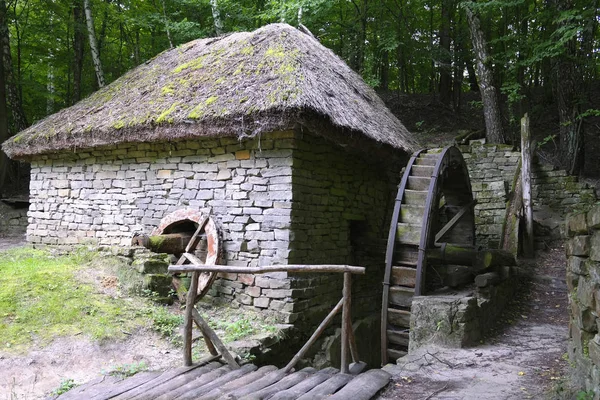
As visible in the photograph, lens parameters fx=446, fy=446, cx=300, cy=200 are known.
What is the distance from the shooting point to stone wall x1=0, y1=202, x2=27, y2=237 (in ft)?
36.7

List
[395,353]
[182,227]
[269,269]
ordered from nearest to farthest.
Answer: [269,269] < [395,353] < [182,227]

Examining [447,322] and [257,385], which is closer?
[257,385]

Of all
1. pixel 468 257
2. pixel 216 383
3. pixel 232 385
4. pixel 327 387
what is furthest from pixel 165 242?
pixel 468 257

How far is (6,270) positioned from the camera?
6.23 metres

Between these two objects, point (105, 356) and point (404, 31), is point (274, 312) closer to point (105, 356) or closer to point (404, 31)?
point (105, 356)

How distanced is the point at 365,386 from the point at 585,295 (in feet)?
5.33

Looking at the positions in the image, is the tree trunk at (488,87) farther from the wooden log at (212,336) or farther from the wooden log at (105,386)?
the wooden log at (105,386)

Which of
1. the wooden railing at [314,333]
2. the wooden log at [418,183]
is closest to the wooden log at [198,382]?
the wooden railing at [314,333]

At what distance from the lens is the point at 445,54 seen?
13914 millimetres

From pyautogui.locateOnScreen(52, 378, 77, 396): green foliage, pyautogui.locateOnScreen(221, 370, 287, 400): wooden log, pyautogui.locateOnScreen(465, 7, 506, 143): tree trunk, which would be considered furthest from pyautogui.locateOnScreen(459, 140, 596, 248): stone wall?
pyautogui.locateOnScreen(52, 378, 77, 396): green foliage

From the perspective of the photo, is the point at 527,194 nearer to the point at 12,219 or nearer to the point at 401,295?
the point at 401,295

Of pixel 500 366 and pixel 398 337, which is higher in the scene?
pixel 500 366

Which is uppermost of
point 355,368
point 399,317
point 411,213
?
point 411,213

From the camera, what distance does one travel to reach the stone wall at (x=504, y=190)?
9.27 m
